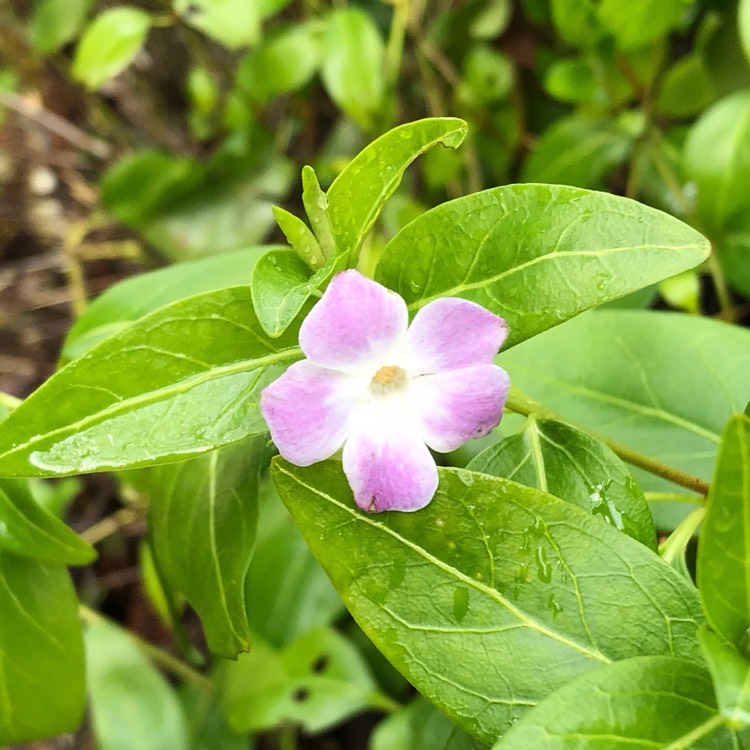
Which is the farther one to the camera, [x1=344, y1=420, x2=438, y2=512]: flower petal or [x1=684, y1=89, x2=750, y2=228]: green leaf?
[x1=684, y1=89, x2=750, y2=228]: green leaf

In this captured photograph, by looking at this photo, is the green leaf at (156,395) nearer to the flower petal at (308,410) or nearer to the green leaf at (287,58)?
the flower petal at (308,410)

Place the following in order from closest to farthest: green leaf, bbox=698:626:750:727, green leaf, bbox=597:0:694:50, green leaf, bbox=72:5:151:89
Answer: green leaf, bbox=698:626:750:727 → green leaf, bbox=597:0:694:50 → green leaf, bbox=72:5:151:89

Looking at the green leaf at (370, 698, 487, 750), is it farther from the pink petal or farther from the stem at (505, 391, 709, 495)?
the pink petal

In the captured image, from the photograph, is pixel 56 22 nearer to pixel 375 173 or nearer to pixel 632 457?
pixel 375 173

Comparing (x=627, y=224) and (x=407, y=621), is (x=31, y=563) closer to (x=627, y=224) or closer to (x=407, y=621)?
(x=407, y=621)

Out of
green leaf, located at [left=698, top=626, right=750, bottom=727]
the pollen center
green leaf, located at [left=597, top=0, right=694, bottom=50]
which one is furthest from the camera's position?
green leaf, located at [left=597, top=0, right=694, bottom=50]

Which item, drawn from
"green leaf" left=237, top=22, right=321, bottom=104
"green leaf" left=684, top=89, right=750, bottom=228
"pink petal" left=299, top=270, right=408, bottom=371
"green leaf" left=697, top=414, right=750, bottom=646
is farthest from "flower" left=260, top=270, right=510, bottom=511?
"green leaf" left=237, top=22, right=321, bottom=104

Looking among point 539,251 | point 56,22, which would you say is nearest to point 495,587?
point 539,251

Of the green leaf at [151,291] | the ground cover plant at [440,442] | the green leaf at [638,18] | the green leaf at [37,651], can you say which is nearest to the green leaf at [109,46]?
the ground cover plant at [440,442]

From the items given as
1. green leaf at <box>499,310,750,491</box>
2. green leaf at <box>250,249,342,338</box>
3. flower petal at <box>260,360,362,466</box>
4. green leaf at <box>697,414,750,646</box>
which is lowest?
green leaf at <box>499,310,750,491</box>
